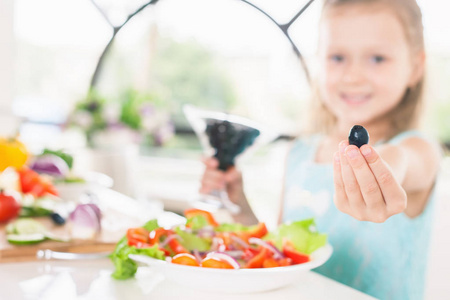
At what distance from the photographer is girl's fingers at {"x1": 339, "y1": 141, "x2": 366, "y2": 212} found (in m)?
0.66

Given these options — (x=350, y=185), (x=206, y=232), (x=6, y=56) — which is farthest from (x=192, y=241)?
(x=6, y=56)

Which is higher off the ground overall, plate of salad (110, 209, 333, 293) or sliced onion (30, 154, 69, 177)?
plate of salad (110, 209, 333, 293)

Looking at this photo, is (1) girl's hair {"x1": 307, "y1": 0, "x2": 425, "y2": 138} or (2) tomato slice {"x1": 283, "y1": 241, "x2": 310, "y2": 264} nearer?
(2) tomato slice {"x1": 283, "y1": 241, "x2": 310, "y2": 264}

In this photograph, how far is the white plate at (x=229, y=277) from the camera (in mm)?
746

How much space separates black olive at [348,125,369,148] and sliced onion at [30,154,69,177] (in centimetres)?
125

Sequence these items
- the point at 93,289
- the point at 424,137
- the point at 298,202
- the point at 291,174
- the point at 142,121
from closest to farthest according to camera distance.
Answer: the point at 93,289
the point at 424,137
the point at 298,202
the point at 291,174
the point at 142,121

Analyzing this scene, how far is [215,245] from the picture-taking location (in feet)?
3.08

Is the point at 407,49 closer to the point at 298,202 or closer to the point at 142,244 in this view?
the point at 298,202

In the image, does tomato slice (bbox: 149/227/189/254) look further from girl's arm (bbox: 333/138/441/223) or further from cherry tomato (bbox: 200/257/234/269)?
girl's arm (bbox: 333/138/441/223)

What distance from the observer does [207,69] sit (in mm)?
3857

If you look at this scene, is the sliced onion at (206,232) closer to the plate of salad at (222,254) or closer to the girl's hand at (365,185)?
the plate of salad at (222,254)

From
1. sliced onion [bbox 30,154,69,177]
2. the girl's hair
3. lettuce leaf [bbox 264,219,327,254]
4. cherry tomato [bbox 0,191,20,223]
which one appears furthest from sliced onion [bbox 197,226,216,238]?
sliced onion [bbox 30,154,69,177]

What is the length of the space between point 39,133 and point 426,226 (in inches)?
113

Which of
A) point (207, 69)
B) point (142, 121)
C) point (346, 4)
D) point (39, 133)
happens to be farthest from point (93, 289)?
point (207, 69)
